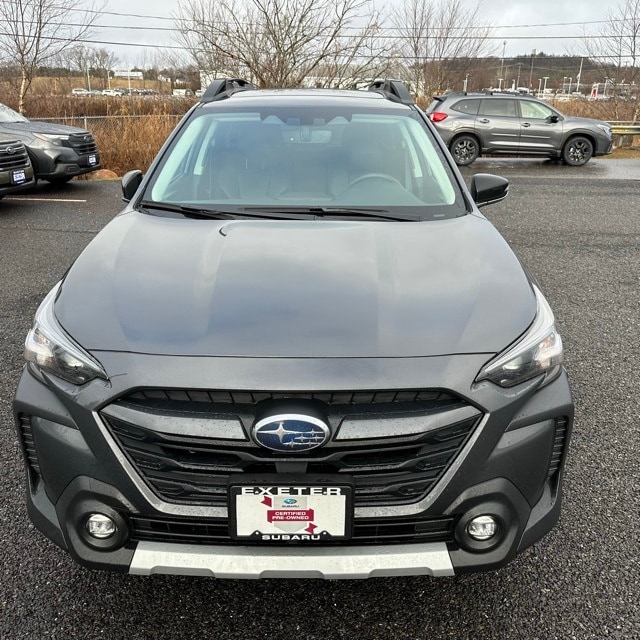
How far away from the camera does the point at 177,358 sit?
6.06 ft

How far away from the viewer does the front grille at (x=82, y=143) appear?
10938 mm

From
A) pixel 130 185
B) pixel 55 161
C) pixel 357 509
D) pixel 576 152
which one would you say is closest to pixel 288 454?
pixel 357 509

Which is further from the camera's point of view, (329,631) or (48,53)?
(48,53)

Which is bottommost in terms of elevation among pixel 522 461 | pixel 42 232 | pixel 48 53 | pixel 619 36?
pixel 42 232

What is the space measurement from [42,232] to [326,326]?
7.01m

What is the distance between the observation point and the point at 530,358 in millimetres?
1967

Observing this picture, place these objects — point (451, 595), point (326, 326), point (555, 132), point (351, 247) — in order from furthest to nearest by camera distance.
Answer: point (555, 132)
point (351, 247)
point (451, 595)
point (326, 326)

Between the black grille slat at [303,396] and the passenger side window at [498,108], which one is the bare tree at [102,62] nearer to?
the passenger side window at [498,108]

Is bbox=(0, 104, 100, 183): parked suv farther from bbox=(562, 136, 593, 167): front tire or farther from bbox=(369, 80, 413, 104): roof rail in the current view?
bbox=(562, 136, 593, 167): front tire

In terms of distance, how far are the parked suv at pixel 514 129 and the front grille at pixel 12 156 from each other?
9736mm

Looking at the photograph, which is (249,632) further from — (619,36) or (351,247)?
(619,36)

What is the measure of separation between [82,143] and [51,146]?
66 cm

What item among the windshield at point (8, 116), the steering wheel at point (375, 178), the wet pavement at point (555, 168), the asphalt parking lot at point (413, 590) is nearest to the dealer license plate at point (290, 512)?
the asphalt parking lot at point (413, 590)

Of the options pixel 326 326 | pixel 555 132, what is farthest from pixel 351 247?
pixel 555 132
